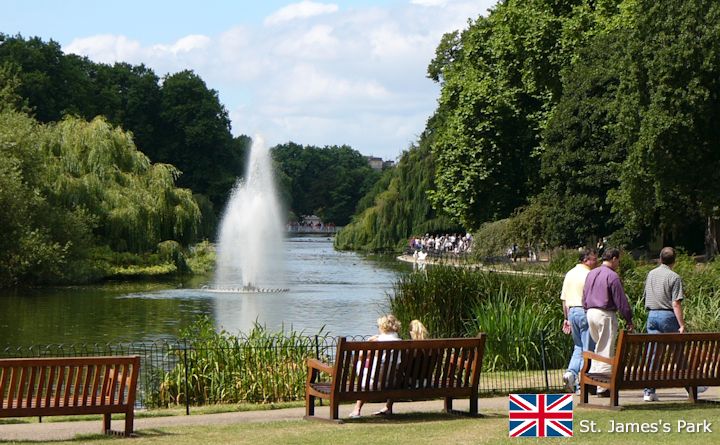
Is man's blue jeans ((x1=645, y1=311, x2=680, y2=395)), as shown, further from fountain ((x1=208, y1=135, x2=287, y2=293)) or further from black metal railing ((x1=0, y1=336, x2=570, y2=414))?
fountain ((x1=208, y1=135, x2=287, y2=293))

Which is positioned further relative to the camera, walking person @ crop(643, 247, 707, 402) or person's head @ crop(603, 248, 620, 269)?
person's head @ crop(603, 248, 620, 269)

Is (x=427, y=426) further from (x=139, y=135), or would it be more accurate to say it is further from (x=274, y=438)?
(x=139, y=135)

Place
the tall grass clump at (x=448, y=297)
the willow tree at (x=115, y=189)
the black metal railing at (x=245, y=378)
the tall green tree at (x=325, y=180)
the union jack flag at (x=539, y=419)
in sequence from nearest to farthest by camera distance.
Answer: the union jack flag at (x=539, y=419) < the black metal railing at (x=245, y=378) < the tall grass clump at (x=448, y=297) < the willow tree at (x=115, y=189) < the tall green tree at (x=325, y=180)

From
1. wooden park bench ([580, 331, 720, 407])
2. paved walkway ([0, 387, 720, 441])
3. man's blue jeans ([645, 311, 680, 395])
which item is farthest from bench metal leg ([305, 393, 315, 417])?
man's blue jeans ([645, 311, 680, 395])

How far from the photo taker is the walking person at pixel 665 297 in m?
12.8

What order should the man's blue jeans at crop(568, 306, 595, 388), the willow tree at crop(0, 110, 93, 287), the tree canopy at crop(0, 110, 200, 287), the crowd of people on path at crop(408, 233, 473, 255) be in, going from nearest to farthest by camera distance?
the man's blue jeans at crop(568, 306, 595, 388) < the willow tree at crop(0, 110, 93, 287) < the tree canopy at crop(0, 110, 200, 287) < the crowd of people on path at crop(408, 233, 473, 255)

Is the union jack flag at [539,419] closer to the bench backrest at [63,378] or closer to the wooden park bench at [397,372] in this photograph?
the wooden park bench at [397,372]

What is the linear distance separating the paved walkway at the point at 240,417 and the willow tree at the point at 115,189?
110ft

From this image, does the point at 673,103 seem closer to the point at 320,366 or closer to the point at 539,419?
the point at 320,366

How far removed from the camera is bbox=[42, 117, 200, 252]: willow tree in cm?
4612

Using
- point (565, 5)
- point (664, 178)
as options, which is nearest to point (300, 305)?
point (664, 178)

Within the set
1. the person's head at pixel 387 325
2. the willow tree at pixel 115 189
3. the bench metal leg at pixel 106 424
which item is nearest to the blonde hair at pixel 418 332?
the person's head at pixel 387 325

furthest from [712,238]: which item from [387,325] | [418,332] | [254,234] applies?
[387,325]

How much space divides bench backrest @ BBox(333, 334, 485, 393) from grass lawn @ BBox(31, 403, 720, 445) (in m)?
0.34
